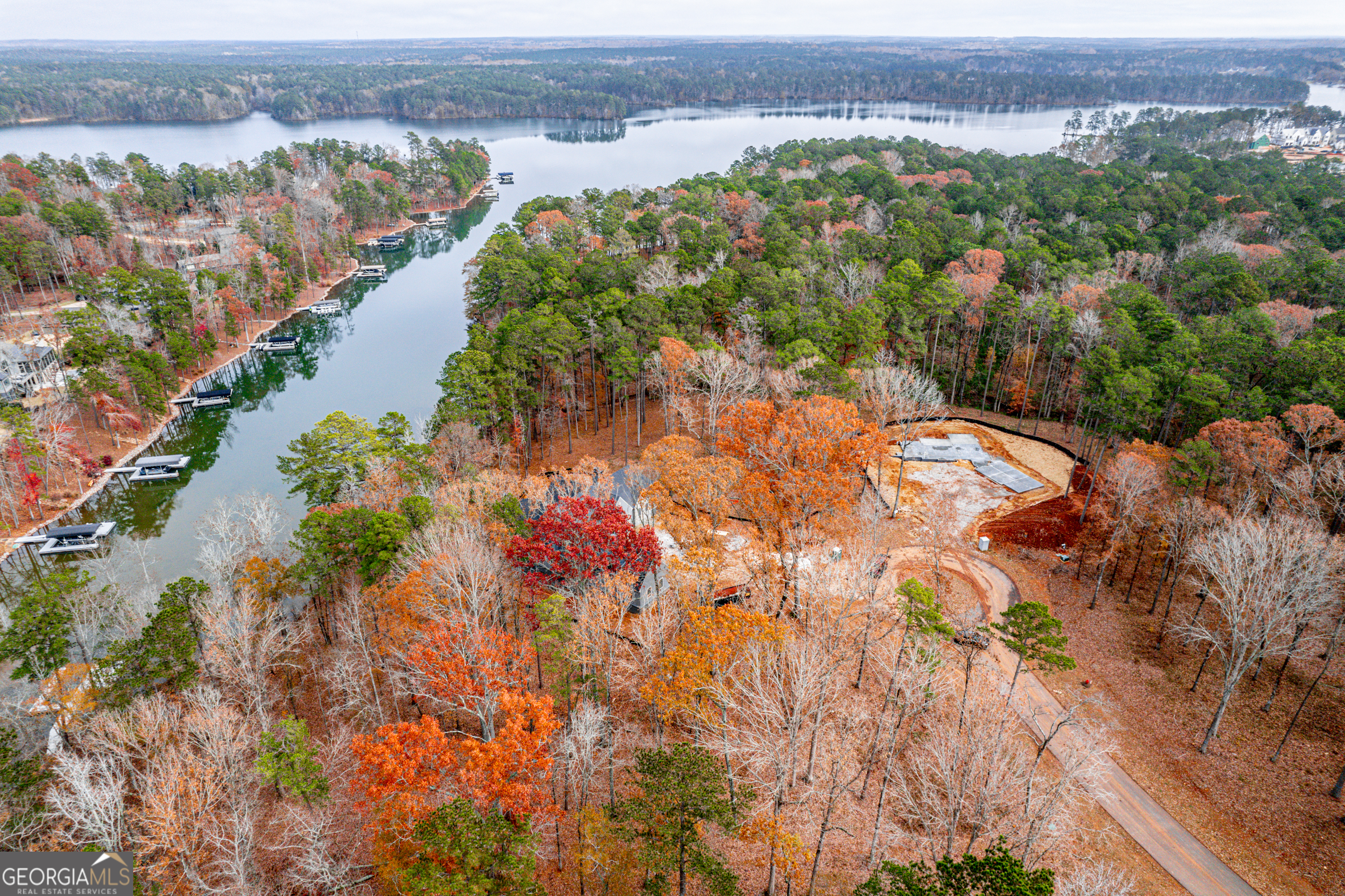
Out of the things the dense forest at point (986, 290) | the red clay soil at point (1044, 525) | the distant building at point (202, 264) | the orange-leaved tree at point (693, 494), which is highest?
the dense forest at point (986, 290)

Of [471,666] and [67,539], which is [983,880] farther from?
[67,539]

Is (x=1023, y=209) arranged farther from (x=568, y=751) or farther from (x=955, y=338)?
(x=568, y=751)

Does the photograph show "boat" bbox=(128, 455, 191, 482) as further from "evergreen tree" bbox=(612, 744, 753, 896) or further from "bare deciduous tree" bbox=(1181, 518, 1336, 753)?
"bare deciduous tree" bbox=(1181, 518, 1336, 753)

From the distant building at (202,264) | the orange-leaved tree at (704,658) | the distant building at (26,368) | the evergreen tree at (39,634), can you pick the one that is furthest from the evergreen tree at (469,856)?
the distant building at (202,264)

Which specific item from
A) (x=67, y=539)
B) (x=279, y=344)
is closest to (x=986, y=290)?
(x=67, y=539)

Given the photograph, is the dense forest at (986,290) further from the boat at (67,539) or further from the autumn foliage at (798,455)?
the boat at (67,539)

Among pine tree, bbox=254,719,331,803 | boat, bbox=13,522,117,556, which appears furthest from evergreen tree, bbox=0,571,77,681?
boat, bbox=13,522,117,556
